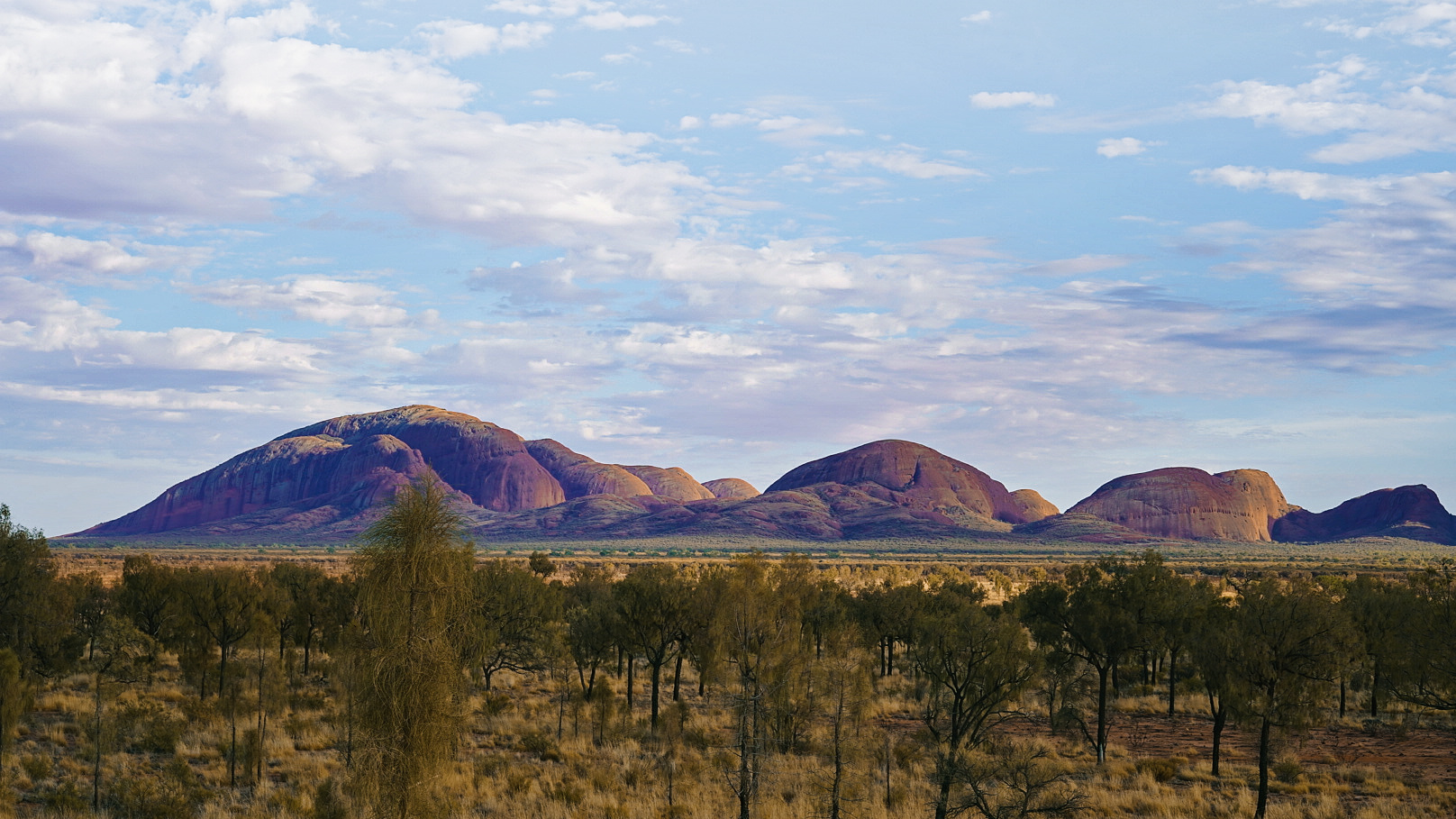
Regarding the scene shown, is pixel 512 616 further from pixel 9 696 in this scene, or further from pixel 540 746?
pixel 9 696

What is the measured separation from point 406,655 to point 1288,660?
21.1 meters

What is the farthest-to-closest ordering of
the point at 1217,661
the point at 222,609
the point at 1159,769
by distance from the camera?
1. the point at 222,609
2. the point at 1159,769
3. the point at 1217,661

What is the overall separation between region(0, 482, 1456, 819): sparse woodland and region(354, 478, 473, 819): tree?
46 millimetres

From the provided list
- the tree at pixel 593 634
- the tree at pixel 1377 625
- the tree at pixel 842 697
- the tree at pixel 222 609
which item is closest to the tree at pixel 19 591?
the tree at pixel 222 609

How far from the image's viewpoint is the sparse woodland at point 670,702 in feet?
58.4

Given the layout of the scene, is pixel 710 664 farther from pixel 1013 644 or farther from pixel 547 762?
pixel 1013 644

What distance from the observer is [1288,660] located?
78.8 ft

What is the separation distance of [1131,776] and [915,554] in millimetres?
154552

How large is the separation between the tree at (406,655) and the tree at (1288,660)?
19.4 metres

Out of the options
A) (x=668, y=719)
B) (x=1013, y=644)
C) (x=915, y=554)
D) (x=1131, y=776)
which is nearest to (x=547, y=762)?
(x=668, y=719)

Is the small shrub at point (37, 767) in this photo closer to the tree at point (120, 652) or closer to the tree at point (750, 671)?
the tree at point (120, 652)

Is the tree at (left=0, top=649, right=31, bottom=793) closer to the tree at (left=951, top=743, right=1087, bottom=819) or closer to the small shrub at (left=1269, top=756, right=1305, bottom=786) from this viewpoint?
the tree at (left=951, top=743, right=1087, bottom=819)

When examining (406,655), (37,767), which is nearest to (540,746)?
(37,767)

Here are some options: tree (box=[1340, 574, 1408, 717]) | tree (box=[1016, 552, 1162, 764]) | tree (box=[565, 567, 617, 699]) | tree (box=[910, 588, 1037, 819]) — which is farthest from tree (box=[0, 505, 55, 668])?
tree (box=[1340, 574, 1408, 717])
